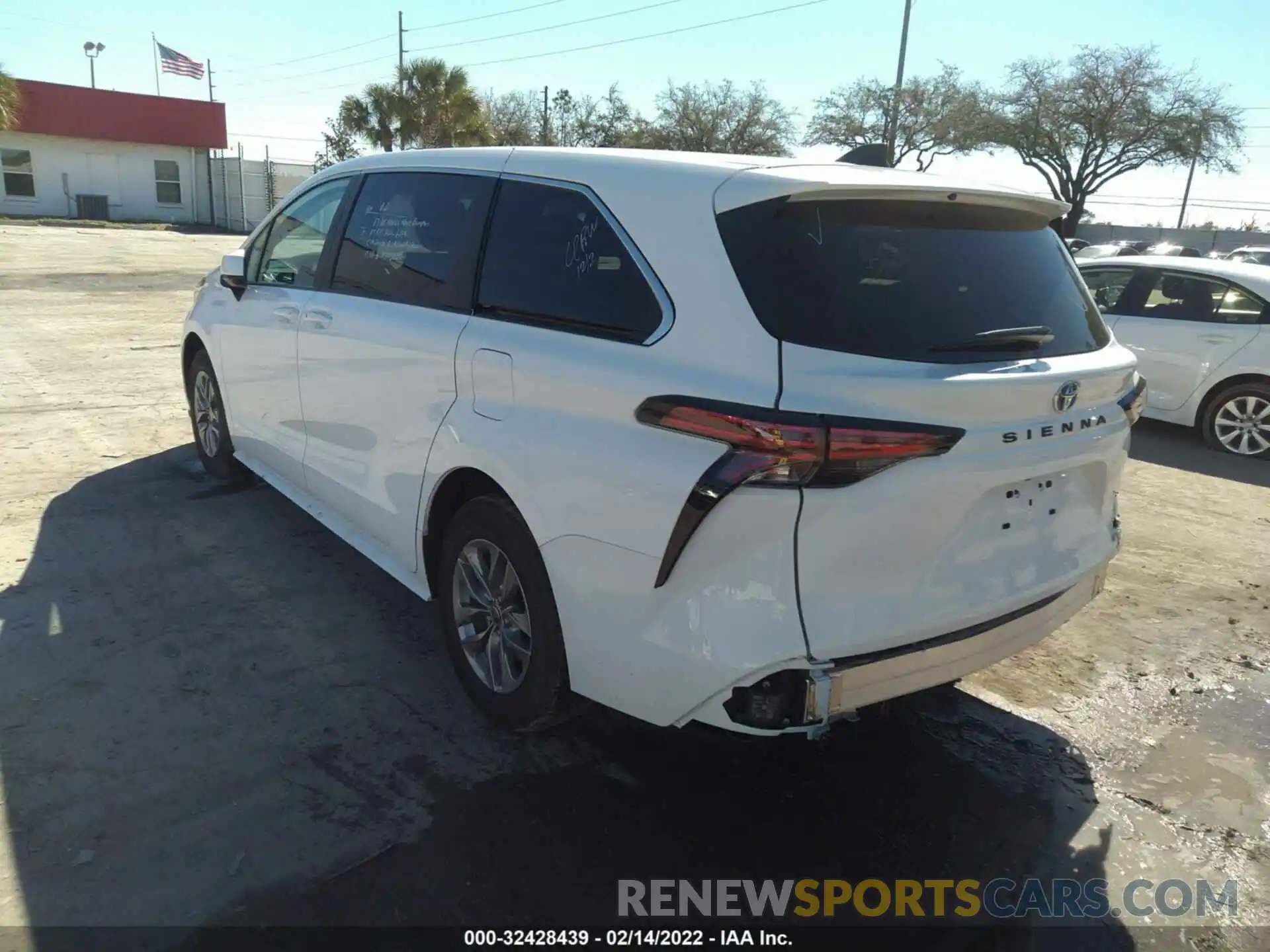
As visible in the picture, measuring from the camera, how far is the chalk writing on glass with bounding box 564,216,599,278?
2.88 m

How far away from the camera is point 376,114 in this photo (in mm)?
34844

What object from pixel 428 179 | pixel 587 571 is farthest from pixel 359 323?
pixel 587 571

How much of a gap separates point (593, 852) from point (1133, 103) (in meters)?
44.2

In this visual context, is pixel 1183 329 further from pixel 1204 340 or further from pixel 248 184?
pixel 248 184

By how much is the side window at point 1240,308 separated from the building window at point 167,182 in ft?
124

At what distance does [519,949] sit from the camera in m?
2.43

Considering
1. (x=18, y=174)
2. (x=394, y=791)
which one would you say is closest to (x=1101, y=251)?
(x=394, y=791)

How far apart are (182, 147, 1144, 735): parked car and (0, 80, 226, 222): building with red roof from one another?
3695cm

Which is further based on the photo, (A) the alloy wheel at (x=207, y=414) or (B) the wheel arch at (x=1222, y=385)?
(B) the wheel arch at (x=1222, y=385)

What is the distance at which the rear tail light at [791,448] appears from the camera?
225 cm

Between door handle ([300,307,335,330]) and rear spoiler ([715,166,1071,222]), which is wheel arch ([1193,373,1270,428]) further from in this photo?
door handle ([300,307,335,330])

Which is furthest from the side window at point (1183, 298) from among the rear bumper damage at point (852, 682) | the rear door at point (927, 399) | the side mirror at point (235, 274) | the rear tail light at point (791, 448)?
the side mirror at point (235, 274)

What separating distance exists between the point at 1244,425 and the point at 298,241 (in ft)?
24.5

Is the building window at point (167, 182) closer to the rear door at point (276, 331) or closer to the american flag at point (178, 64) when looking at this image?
the american flag at point (178, 64)
